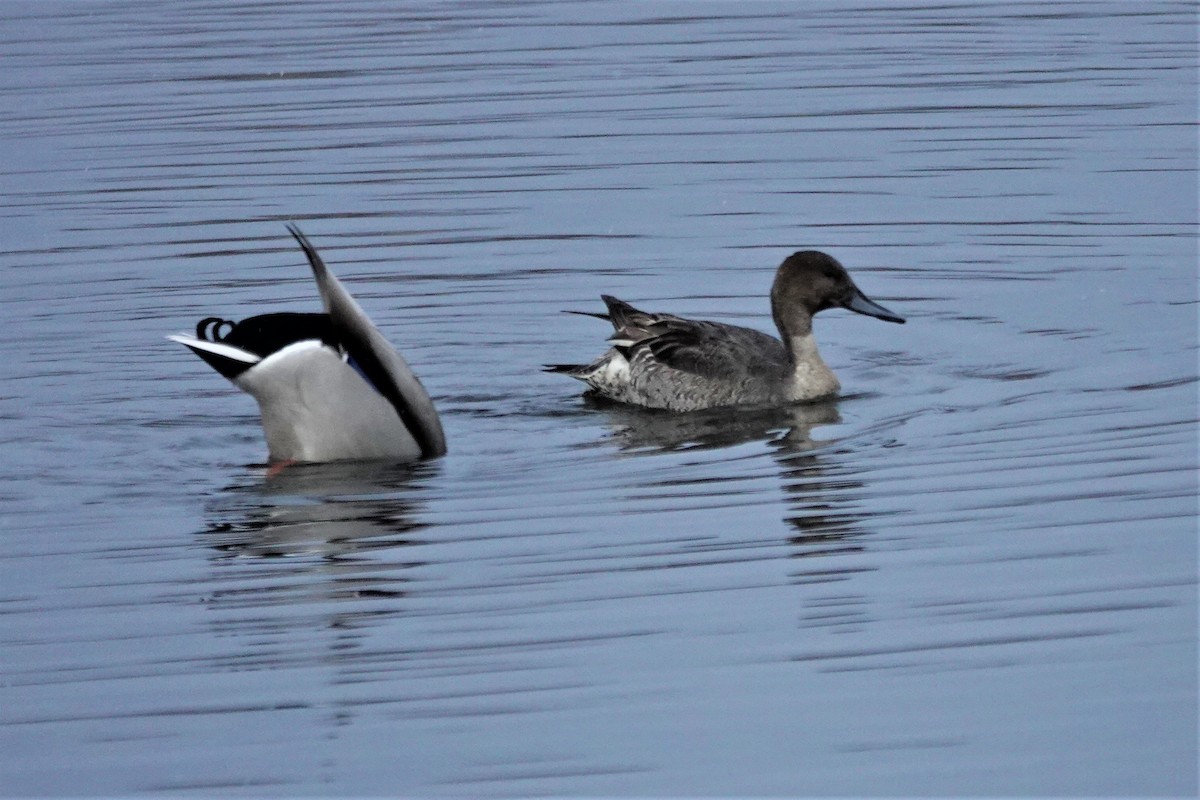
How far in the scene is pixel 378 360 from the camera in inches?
388

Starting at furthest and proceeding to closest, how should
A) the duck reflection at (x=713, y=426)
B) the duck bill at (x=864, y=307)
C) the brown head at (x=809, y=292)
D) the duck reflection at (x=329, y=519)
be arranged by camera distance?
the brown head at (x=809, y=292), the duck bill at (x=864, y=307), the duck reflection at (x=713, y=426), the duck reflection at (x=329, y=519)

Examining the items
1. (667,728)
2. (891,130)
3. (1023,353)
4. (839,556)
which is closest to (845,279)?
(1023,353)

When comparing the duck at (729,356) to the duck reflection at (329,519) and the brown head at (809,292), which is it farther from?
the duck reflection at (329,519)

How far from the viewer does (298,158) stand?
18.9 metres

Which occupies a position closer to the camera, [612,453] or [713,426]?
[612,453]

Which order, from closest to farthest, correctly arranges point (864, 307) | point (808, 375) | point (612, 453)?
point (612, 453)
point (808, 375)
point (864, 307)

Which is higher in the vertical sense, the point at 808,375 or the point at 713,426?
the point at 808,375

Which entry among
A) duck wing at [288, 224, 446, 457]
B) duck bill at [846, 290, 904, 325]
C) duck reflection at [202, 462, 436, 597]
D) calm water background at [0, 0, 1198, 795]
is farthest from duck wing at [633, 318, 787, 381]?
duck reflection at [202, 462, 436, 597]

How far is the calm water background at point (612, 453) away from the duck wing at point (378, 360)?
23cm

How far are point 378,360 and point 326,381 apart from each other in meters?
0.27

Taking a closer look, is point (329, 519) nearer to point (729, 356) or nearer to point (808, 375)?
point (729, 356)

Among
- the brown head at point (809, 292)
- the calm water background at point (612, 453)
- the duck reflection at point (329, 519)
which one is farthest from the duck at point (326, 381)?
the brown head at point (809, 292)

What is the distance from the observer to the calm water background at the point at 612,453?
659cm

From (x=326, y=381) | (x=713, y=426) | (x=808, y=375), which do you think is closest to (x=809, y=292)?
(x=808, y=375)
